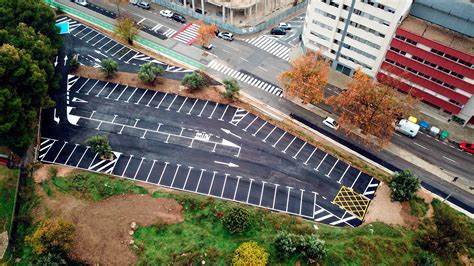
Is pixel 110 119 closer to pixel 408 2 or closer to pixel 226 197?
pixel 226 197

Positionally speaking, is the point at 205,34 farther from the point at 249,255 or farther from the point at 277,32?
the point at 249,255

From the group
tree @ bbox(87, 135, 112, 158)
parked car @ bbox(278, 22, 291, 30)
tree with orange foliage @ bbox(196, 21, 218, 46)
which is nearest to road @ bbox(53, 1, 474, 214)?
tree with orange foliage @ bbox(196, 21, 218, 46)

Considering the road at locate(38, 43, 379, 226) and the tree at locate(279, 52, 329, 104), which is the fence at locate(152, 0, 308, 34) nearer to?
the tree at locate(279, 52, 329, 104)

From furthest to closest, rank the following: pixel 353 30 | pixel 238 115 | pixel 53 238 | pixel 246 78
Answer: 1. pixel 246 78
2. pixel 353 30
3. pixel 238 115
4. pixel 53 238

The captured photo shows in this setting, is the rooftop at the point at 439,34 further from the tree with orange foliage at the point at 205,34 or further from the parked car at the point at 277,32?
the tree with orange foliage at the point at 205,34

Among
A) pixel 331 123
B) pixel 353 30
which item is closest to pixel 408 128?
pixel 331 123

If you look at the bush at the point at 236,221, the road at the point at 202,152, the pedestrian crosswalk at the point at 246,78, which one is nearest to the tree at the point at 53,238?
the road at the point at 202,152

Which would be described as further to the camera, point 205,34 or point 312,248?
point 205,34
